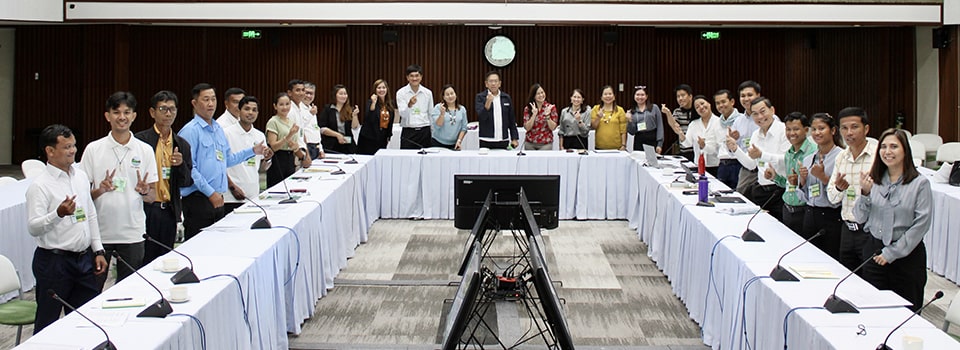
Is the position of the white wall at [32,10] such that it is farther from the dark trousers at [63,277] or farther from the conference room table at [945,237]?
the conference room table at [945,237]

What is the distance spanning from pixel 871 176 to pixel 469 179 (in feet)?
7.95

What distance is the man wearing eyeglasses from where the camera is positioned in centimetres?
564

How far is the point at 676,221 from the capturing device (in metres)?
6.89

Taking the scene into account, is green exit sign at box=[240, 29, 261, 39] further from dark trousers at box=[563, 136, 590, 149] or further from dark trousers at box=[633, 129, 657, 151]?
dark trousers at box=[633, 129, 657, 151]

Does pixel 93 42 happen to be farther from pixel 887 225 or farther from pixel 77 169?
pixel 887 225

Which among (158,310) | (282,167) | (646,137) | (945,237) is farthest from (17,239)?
(945,237)

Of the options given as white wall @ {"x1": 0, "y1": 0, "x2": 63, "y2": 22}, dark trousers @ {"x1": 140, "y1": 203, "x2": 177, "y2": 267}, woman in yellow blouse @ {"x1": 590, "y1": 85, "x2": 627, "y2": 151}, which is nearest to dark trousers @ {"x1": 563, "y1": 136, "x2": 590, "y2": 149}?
woman in yellow blouse @ {"x1": 590, "y1": 85, "x2": 627, "y2": 151}

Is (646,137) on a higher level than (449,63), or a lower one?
lower

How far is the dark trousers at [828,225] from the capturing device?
5738 millimetres

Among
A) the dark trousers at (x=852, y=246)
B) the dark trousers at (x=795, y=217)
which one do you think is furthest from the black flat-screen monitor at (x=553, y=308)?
the dark trousers at (x=795, y=217)

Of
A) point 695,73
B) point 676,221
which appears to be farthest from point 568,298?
point 695,73

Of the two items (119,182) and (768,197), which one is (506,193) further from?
(119,182)

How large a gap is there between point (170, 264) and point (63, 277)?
2.48ft

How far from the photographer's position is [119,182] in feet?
17.0
